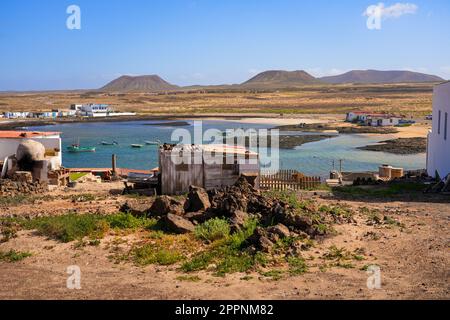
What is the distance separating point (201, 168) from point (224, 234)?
7.69m

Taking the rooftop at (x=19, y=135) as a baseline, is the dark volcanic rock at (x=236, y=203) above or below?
below

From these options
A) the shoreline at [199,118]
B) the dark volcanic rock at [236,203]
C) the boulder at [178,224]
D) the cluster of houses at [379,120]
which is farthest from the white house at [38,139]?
the shoreline at [199,118]

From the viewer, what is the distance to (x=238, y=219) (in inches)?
544

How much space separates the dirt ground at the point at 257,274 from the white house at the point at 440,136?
9.17 m

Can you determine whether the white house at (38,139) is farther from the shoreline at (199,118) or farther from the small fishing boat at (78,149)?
the shoreline at (199,118)

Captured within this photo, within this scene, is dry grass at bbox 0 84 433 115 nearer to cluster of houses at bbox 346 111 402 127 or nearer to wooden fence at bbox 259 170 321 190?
cluster of houses at bbox 346 111 402 127

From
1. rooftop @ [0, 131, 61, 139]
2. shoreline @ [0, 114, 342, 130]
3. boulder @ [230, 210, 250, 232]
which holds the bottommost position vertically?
shoreline @ [0, 114, 342, 130]

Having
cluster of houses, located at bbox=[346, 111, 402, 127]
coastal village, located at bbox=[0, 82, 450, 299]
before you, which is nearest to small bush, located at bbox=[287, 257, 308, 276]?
coastal village, located at bbox=[0, 82, 450, 299]

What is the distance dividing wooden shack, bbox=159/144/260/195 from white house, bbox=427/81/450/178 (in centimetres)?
867

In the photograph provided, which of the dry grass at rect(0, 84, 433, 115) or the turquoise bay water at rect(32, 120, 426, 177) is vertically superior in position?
the dry grass at rect(0, 84, 433, 115)

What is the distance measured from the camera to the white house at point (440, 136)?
23.3 metres

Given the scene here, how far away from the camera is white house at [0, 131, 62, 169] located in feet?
89.6

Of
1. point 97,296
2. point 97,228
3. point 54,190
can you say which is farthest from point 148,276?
point 54,190

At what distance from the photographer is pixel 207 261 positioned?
11.5 m
